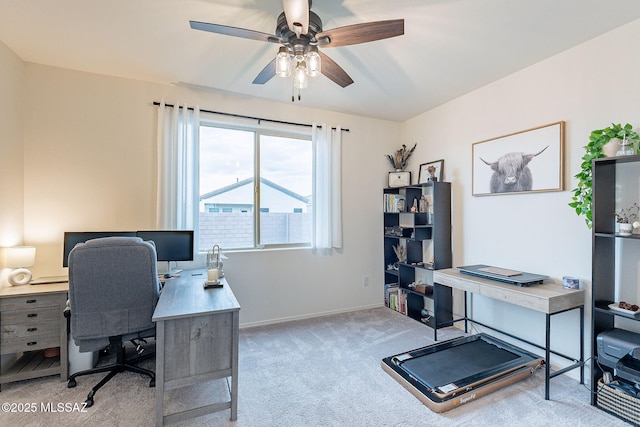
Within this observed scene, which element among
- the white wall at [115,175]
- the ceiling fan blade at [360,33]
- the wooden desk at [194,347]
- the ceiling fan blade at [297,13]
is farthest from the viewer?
the white wall at [115,175]

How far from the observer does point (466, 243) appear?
3307mm

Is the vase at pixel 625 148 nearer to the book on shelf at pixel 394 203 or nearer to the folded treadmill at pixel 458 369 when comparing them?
the folded treadmill at pixel 458 369

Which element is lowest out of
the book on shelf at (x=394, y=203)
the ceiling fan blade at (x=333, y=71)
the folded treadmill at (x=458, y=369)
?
the folded treadmill at (x=458, y=369)

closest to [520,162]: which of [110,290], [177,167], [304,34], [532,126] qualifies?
[532,126]

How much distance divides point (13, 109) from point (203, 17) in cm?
189

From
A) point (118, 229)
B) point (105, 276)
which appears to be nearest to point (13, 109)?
point (118, 229)

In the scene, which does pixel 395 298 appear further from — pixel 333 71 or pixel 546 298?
pixel 333 71

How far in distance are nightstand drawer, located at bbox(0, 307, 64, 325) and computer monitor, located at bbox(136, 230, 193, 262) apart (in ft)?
2.63

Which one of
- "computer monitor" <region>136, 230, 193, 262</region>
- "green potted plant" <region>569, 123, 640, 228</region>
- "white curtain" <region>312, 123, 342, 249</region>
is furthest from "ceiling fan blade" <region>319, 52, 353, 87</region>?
"computer monitor" <region>136, 230, 193, 262</region>

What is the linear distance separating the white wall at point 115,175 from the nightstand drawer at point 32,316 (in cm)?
60

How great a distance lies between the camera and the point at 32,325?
85.5 inches

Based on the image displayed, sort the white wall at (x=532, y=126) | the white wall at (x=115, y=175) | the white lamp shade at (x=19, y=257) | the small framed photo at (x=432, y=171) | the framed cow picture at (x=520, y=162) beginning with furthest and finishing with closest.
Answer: the small framed photo at (x=432, y=171), the white wall at (x=115, y=175), the framed cow picture at (x=520, y=162), the white lamp shade at (x=19, y=257), the white wall at (x=532, y=126)

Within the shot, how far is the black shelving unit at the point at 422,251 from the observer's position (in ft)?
11.0

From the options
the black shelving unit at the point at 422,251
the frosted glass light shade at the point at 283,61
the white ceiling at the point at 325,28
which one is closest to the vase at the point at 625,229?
the white ceiling at the point at 325,28
